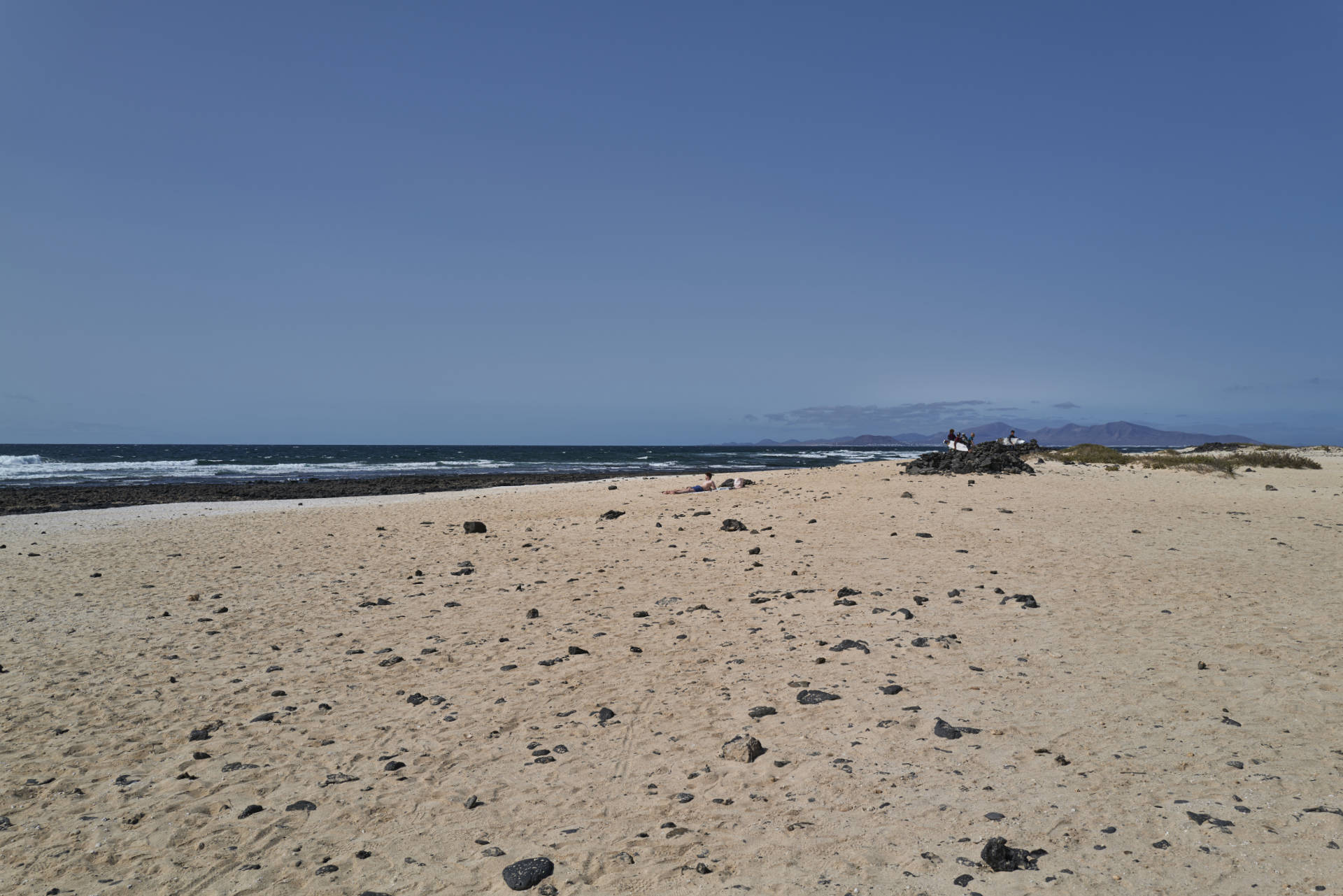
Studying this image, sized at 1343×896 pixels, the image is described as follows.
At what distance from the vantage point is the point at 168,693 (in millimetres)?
7059

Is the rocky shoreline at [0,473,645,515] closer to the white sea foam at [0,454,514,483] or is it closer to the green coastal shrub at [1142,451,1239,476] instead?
the white sea foam at [0,454,514,483]

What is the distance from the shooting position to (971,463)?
2516 cm

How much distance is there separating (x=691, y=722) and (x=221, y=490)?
37.6 meters

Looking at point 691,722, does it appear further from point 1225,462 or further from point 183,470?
point 183,470

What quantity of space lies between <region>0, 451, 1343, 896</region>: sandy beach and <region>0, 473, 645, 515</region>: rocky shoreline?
20.2 metres

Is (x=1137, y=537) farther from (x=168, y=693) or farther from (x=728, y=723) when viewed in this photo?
(x=168, y=693)

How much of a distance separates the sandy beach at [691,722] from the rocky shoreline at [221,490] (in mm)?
20240

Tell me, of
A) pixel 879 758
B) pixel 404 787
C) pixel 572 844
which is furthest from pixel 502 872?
pixel 879 758

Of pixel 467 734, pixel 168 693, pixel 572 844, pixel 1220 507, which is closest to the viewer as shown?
pixel 572 844

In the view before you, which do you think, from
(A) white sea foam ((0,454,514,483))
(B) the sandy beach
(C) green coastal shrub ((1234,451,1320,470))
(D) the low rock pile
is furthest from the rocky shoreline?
(C) green coastal shrub ((1234,451,1320,470))

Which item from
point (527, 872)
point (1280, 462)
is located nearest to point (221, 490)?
point (527, 872)

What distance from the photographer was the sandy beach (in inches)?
166

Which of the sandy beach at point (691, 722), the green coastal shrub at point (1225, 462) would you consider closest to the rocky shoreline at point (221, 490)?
the sandy beach at point (691, 722)

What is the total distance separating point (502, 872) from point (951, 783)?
9.94ft
